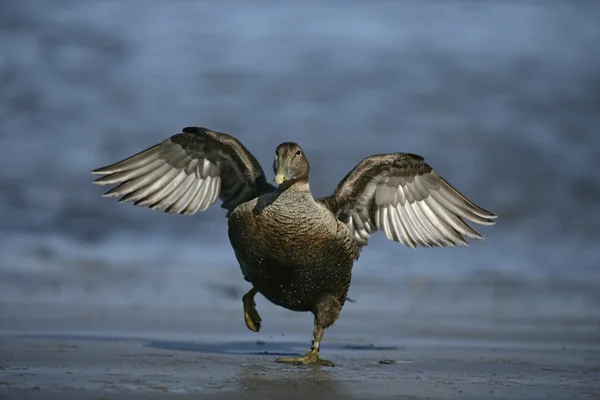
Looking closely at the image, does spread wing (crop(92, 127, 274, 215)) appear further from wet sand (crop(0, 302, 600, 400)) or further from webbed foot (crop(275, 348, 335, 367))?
webbed foot (crop(275, 348, 335, 367))

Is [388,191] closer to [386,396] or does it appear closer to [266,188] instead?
[266,188]

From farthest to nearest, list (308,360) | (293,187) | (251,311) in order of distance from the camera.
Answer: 1. (251,311)
2. (293,187)
3. (308,360)

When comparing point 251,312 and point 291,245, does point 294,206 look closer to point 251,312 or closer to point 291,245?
point 291,245

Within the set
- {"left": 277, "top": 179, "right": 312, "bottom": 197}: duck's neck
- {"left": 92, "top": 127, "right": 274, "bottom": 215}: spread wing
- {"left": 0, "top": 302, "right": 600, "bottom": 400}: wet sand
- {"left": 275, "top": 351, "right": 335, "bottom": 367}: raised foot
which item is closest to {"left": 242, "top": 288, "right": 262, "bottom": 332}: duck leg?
{"left": 0, "top": 302, "right": 600, "bottom": 400}: wet sand

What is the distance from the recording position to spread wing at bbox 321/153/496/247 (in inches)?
376

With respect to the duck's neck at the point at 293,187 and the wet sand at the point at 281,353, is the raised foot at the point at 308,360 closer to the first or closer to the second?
the wet sand at the point at 281,353

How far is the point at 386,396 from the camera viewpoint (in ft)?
21.0

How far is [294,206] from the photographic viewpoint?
8.30 metres

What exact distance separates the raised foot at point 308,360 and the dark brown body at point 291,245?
0.51m

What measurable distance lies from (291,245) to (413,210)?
193 centimetres

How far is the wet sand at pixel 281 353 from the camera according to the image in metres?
6.54

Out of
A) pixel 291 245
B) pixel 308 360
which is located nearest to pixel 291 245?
pixel 291 245

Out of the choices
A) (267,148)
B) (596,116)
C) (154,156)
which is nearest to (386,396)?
(154,156)

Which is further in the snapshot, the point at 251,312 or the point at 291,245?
the point at 251,312
